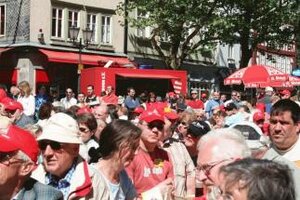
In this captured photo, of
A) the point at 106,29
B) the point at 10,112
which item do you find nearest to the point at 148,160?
the point at 10,112

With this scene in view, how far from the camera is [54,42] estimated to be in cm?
3266

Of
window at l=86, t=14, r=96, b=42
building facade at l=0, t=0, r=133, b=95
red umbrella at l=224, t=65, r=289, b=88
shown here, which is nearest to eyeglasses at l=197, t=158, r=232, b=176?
red umbrella at l=224, t=65, r=289, b=88

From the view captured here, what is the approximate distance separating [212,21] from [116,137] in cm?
2691

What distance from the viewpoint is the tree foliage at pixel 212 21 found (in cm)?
3216

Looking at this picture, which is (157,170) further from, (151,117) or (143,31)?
(143,31)

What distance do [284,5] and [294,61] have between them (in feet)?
102

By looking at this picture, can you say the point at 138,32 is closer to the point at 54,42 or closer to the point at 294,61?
the point at 54,42

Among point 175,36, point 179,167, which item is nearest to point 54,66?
point 175,36

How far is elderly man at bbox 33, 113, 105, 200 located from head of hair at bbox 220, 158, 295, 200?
201 centimetres

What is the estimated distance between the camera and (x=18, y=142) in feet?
13.2

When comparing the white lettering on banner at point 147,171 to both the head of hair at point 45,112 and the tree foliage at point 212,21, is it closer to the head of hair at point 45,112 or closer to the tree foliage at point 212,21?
the head of hair at point 45,112

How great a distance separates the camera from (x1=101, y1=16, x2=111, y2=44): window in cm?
3594

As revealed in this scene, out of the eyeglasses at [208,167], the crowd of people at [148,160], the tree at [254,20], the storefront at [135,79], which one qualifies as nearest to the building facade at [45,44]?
the storefront at [135,79]

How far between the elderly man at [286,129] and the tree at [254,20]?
25.9 m
